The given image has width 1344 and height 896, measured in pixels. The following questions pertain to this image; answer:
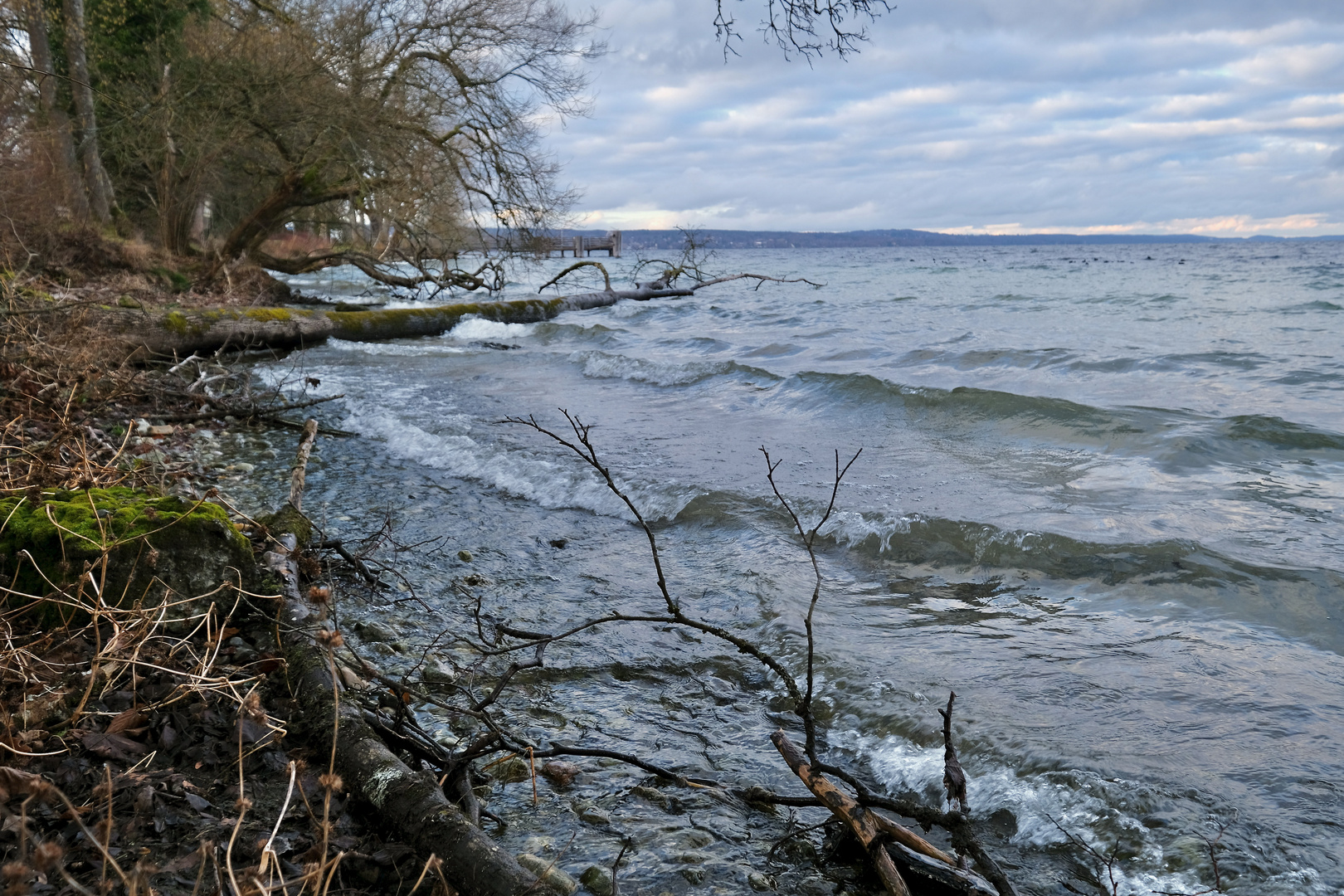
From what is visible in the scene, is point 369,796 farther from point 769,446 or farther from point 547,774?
point 769,446

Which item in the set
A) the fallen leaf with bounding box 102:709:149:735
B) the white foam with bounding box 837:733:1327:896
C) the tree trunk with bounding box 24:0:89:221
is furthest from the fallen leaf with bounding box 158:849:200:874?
the tree trunk with bounding box 24:0:89:221

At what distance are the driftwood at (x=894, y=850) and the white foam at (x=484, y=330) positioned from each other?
17.5 metres

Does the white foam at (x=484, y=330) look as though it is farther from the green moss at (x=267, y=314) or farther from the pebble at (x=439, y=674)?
the pebble at (x=439, y=674)

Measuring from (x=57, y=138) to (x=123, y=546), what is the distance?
66.6ft

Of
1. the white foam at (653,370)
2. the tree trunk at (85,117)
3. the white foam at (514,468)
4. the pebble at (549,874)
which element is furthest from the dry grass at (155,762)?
the tree trunk at (85,117)

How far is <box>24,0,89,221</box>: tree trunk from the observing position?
698 inches

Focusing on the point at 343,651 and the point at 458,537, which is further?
the point at 458,537

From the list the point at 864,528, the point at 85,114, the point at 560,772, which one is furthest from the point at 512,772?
the point at 85,114

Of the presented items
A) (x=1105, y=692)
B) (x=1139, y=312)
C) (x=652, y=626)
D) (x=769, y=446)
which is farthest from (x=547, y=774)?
(x=1139, y=312)

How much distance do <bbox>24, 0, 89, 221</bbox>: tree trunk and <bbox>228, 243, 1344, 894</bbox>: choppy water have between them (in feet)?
32.5

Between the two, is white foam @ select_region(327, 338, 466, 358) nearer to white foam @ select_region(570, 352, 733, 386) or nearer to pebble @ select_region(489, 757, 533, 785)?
white foam @ select_region(570, 352, 733, 386)

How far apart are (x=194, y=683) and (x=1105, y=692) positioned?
3.62m

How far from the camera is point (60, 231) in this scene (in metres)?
16.8

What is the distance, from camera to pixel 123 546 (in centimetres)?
307
